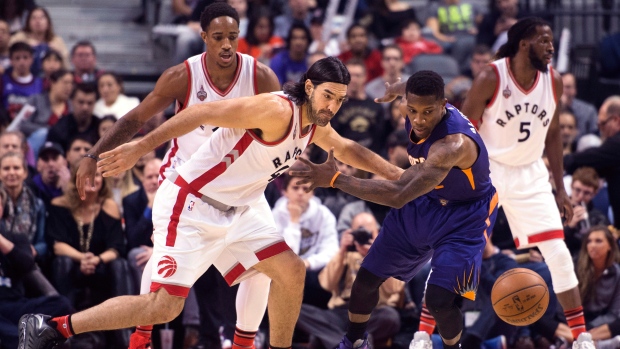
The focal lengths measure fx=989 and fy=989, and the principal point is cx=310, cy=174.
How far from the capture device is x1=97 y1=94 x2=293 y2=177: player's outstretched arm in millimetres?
5602

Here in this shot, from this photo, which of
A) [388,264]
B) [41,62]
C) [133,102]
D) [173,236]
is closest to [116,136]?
[173,236]

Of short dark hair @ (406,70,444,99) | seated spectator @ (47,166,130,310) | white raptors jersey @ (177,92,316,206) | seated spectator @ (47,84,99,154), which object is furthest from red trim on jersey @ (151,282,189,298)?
seated spectator @ (47,84,99,154)

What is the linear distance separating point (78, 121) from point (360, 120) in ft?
9.39

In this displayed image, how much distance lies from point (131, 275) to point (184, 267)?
101 inches

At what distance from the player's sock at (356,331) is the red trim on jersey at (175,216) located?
1.40m

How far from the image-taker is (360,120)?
1016 cm

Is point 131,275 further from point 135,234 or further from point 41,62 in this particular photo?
point 41,62

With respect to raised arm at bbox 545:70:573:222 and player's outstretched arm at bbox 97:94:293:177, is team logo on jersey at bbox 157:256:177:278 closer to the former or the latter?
player's outstretched arm at bbox 97:94:293:177

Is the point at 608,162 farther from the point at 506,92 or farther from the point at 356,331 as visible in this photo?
the point at 356,331

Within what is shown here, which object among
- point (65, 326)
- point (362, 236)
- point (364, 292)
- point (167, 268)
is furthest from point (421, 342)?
point (65, 326)

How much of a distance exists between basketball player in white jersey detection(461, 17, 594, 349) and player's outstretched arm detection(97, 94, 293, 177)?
2.02 meters

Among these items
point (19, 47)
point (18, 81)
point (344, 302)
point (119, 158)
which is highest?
point (119, 158)

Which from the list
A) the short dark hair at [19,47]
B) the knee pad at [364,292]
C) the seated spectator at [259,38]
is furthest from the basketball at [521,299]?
the short dark hair at [19,47]

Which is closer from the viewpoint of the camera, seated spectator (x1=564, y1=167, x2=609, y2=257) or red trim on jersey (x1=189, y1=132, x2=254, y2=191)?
red trim on jersey (x1=189, y1=132, x2=254, y2=191)
